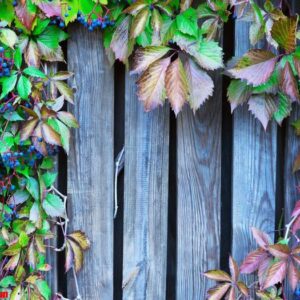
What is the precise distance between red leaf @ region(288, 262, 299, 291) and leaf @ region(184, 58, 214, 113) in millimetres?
517

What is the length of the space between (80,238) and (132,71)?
0.54 meters

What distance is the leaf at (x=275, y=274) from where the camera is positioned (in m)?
1.51

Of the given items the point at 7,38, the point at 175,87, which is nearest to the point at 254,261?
the point at 175,87

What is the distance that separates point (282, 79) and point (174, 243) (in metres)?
0.62

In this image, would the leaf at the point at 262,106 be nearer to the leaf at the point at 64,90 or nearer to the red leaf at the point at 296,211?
the red leaf at the point at 296,211

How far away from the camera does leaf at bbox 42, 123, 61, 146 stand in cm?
153

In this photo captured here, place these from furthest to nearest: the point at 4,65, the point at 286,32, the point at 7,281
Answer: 1. the point at 7,281
2. the point at 4,65
3. the point at 286,32

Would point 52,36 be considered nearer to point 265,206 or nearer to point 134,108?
point 134,108

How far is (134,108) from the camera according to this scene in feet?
5.57

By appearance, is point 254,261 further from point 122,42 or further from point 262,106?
point 122,42

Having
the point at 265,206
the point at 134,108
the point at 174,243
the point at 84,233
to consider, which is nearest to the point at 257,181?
the point at 265,206

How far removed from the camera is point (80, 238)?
169cm

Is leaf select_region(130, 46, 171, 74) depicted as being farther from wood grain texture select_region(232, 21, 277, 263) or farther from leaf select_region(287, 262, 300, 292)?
leaf select_region(287, 262, 300, 292)

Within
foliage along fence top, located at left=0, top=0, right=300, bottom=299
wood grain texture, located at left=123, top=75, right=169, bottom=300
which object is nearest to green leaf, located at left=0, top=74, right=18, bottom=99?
foliage along fence top, located at left=0, top=0, right=300, bottom=299
